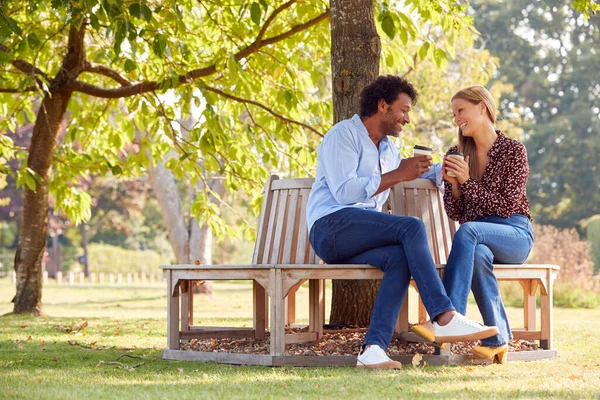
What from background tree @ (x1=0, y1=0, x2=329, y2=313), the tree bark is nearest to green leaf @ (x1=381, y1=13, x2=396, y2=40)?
background tree @ (x1=0, y1=0, x2=329, y2=313)

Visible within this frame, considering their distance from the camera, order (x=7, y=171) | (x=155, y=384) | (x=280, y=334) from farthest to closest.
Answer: (x=7, y=171) < (x=280, y=334) < (x=155, y=384)

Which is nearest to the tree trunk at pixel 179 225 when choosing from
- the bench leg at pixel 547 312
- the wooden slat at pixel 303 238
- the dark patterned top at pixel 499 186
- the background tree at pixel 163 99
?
the background tree at pixel 163 99

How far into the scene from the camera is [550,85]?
123ft

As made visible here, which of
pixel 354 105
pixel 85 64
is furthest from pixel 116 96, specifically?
pixel 354 105

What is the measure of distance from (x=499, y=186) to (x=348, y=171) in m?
0.92

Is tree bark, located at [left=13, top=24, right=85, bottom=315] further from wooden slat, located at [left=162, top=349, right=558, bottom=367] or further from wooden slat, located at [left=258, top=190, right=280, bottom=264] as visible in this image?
wooden slat, located at [left=162, top=349, right=558, bottom=367]

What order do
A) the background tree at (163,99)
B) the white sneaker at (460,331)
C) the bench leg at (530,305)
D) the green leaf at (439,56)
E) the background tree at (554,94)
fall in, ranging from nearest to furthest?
1. the white sneaker at (460,331)
2. the bench leg at (530,305)
3. the green leaf at (439,56)
4. the background tree at (163,99)
5. the background tree at (554,94)

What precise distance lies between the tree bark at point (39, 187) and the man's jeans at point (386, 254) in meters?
5.17

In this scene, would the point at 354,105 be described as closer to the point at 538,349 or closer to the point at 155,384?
the point at 538,349

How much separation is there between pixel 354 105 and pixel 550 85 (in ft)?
108

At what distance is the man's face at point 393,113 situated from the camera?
5348mm

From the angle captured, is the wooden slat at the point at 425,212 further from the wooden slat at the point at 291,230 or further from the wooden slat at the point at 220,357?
the wooden slat at the point at 220,357

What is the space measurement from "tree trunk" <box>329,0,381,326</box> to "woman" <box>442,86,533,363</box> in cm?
107

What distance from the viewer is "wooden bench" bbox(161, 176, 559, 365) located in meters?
5.00
